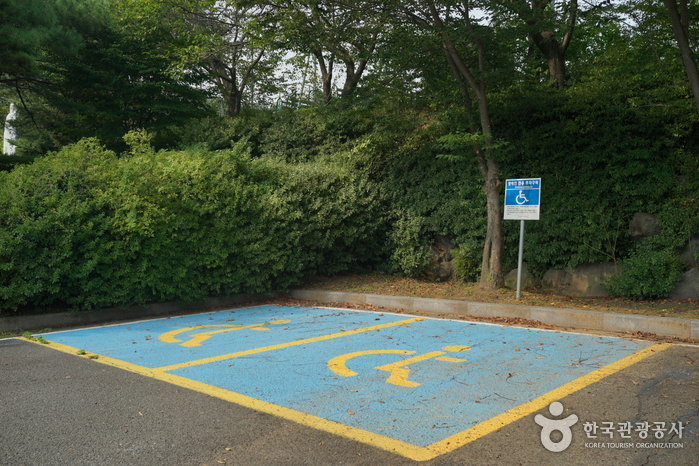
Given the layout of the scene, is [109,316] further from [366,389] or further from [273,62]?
[273,62]

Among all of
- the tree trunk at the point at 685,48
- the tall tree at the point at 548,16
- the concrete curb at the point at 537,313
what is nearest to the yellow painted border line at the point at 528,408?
the concrete curb at the point at 537,313

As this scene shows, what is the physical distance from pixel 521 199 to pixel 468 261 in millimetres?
2909

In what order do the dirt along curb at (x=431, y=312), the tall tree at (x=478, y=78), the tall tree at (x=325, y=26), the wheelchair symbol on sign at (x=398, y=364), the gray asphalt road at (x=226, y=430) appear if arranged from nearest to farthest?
the gray asphalt road at (x=226, y=430) → the wheelchair symbol on sign at (x=398, y=364) → the dirt along curb at (x=431, y=312) → the tall tree at (x=478, y=78) → the tall tree at (x=325, y=26)

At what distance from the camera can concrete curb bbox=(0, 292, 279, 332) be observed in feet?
28.1

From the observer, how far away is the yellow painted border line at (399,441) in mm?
3701

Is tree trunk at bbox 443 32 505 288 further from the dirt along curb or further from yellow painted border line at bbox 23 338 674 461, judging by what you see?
yellow painted border line at bbox 23 338 674 461

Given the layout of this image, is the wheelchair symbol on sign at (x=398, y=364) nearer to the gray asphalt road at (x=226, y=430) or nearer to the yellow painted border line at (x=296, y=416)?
the yellow painted border line at (x=296, y=416)

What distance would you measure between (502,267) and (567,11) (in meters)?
5.35

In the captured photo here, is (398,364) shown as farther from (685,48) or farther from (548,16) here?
(548,16)

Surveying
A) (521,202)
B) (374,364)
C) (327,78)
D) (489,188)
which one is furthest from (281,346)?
(327,78)

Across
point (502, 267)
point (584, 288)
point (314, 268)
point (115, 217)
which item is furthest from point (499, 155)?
point (115, 217)

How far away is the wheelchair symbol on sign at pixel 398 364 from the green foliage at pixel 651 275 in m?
4.78

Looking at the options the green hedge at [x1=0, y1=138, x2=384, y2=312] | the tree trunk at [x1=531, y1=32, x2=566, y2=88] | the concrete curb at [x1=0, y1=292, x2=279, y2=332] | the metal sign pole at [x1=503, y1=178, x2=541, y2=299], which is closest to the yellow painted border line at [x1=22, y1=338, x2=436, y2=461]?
the concrete curb at [x1=0, y1=292, x2=279, y2=332]

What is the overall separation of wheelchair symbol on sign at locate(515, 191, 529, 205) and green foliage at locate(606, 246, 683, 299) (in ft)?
7.46
